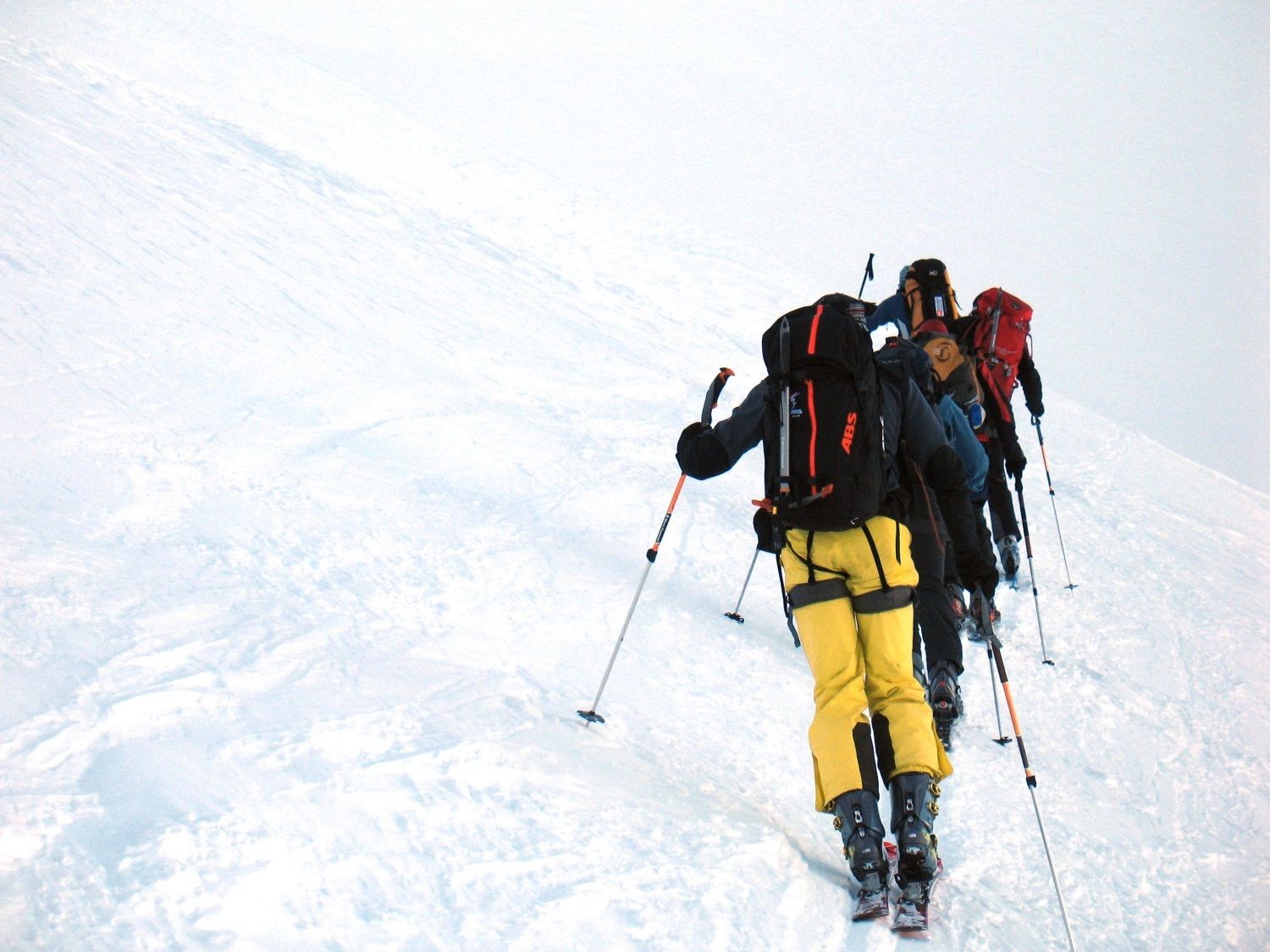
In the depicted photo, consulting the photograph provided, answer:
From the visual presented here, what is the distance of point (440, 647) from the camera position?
5.03 meters

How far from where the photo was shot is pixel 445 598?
18.5 feet

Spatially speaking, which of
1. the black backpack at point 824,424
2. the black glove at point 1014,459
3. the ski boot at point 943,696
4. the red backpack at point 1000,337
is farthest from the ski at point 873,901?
the red backpack at point 1000,337

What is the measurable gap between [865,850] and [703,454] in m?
1.63

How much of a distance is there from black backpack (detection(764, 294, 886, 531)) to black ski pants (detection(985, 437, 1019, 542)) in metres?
4.00

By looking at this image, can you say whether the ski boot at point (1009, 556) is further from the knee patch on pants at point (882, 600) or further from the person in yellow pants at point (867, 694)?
the knee patch on pants at point (882, 600)

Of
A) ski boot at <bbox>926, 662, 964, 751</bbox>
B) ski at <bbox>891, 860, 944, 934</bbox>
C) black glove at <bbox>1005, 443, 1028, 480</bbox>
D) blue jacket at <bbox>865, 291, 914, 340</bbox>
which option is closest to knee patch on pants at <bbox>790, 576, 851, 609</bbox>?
ski at <bbox>891, 860, 944, 934</bbox>

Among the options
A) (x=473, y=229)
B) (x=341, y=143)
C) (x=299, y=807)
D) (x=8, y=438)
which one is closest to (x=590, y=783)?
(x=299, y=807)

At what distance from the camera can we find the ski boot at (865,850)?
3.59 meters

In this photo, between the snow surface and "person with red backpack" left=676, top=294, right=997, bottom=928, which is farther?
"person with red backpack" left=676, top=294, right=997, bottom=928

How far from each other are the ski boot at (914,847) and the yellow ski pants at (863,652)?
0.07m

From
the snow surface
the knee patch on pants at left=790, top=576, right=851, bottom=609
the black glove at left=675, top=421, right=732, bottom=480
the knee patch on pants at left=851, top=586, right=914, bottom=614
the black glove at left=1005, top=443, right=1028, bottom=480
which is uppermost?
the black glove at left=1005, top=443, right=1028, bottom=480

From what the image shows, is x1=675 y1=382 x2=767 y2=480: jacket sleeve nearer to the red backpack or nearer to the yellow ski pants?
the yellow ski pants

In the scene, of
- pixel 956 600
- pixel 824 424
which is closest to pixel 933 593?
pixel 956 600

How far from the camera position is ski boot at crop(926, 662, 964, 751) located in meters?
5.43
